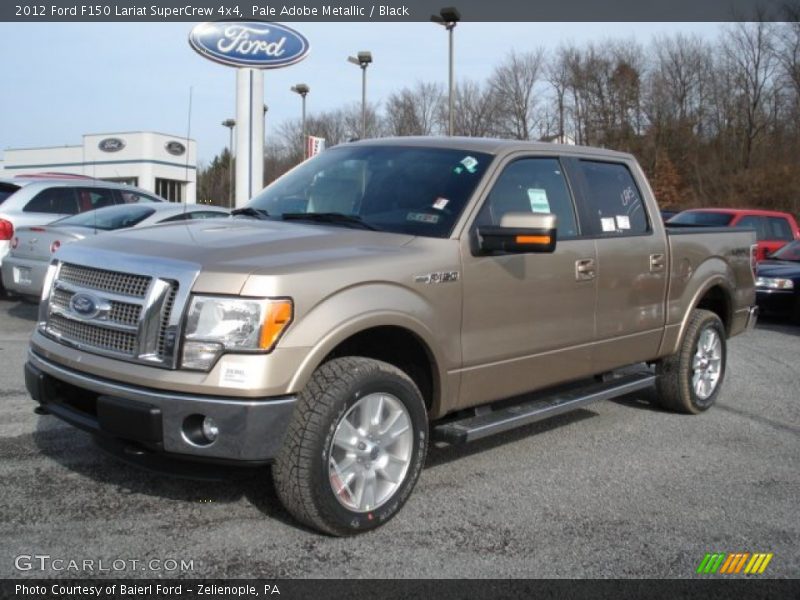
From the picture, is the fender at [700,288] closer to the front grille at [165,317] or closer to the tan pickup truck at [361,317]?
the tan pickup truck at [361,317]

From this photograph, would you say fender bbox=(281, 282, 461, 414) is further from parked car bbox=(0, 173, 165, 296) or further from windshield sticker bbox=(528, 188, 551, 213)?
parked car bbox=(0, 173, 165, 296)

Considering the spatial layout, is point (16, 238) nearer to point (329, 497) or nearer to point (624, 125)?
point (329, 497)

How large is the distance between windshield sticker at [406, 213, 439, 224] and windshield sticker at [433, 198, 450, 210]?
0.07 meters

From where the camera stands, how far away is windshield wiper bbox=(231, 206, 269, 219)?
4.92 meters

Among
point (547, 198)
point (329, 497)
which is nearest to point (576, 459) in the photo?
point (547, 198)

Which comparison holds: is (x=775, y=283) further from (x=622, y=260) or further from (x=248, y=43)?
(x=248, y=43)

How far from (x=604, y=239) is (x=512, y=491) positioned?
1.81 m

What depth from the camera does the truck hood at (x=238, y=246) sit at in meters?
3.57

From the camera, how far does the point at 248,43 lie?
60.9 ft

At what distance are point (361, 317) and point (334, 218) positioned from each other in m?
0.96

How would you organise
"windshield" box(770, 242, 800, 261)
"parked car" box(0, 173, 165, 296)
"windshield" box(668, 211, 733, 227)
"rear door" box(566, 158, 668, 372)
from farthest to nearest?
"windshield" box(668, 211, 733, 227), "windshield" box(770, 242, 800, 261), "parked car" box(0, 173, 165, 296), "rear door" box(566, 158, 668, 372)

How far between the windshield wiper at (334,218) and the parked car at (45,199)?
7.28 m

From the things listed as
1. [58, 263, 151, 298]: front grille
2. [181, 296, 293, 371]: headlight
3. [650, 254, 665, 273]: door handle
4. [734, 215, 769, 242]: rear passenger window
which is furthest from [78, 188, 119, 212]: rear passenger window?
[734, 215, 769, 242]: rear passenger window

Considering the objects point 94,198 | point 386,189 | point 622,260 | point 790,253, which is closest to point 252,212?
point 386,189
